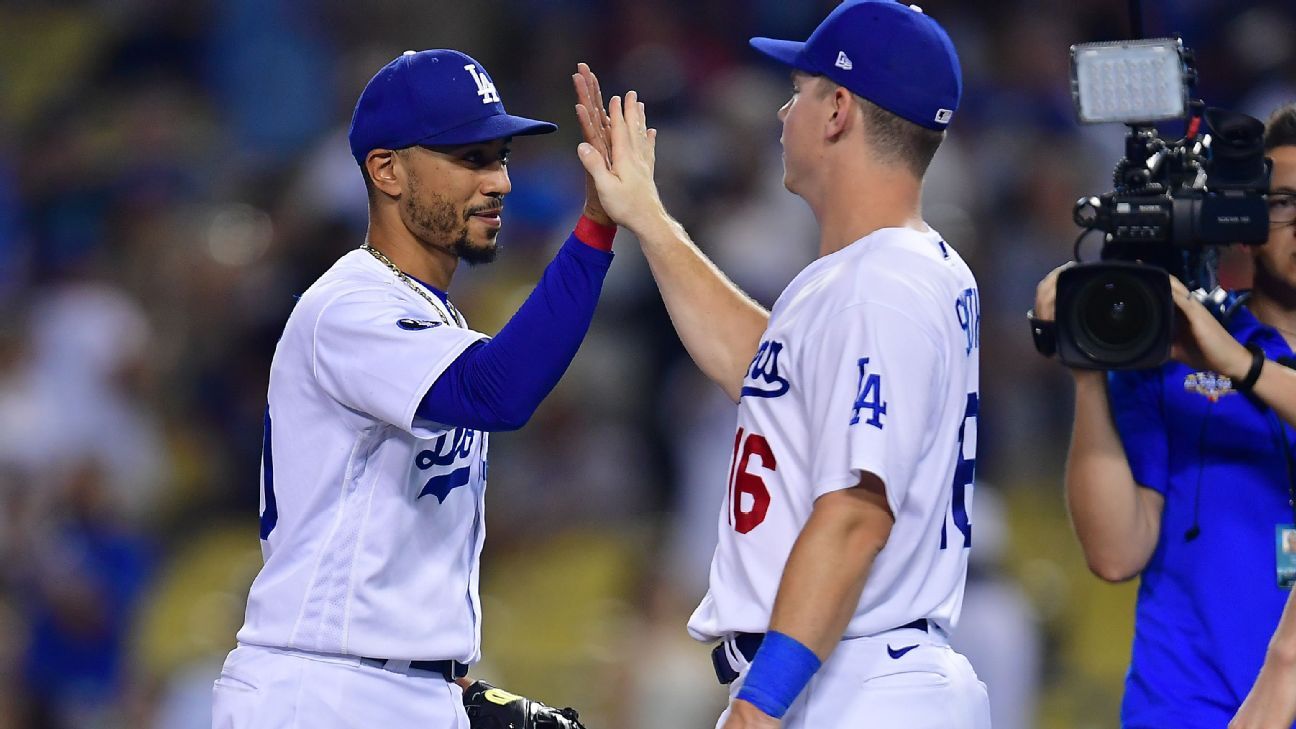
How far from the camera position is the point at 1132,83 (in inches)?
131

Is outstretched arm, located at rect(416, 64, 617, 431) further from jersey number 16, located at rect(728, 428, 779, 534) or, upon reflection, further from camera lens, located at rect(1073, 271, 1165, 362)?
camera lens, located at rect(1073, 271, 1165, 362)

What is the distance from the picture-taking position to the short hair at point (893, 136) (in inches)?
131

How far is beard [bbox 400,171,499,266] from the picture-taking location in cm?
367

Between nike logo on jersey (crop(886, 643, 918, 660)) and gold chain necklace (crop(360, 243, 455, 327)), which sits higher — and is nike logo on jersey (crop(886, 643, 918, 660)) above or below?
below

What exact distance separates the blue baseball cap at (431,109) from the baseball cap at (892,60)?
71 cm

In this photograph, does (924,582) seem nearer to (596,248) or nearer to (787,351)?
(787,351)

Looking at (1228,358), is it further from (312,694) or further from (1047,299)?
(312,694)

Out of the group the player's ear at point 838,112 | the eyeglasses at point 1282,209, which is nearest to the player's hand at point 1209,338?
the eyeglasses at point 1282,209

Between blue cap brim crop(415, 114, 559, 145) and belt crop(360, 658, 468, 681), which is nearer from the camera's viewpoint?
belt crop(360, 658, 468, 681)

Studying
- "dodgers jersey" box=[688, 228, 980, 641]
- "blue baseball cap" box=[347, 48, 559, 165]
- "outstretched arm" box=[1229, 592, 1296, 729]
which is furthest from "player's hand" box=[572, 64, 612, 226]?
"outstretched arm" box=[1229, 592, 1296, 729]

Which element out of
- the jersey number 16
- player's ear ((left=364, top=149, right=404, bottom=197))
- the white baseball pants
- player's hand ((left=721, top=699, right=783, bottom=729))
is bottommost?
the white baseball pants

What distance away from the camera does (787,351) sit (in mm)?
3195

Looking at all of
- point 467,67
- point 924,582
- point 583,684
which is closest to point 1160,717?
point 924,582

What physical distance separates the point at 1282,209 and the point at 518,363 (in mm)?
1573
